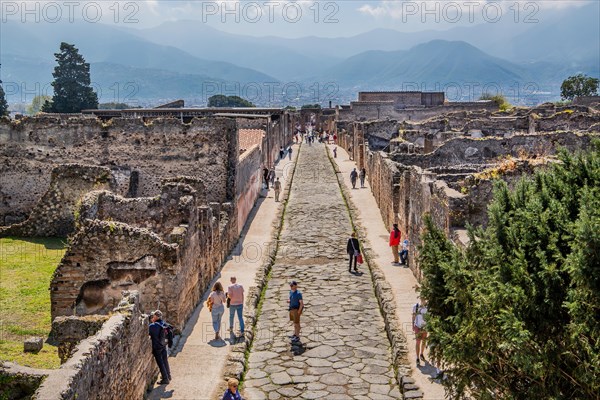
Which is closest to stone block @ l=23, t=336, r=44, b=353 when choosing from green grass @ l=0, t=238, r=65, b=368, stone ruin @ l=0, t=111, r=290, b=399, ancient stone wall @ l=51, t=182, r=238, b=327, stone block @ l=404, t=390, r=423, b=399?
green grass @ l=0, t=238, r=65, b=368

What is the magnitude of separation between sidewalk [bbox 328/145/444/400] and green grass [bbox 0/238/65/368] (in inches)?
242

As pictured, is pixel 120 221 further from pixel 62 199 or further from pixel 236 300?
pixel 62 199

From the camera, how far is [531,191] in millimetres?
8352

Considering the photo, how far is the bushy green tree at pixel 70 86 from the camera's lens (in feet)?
231

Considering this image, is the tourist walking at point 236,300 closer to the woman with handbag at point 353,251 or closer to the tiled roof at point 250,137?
the woman with handbag at point 353,251

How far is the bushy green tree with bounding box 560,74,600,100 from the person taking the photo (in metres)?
82.4

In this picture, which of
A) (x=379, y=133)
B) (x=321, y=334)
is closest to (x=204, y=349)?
(x=321, y=334)

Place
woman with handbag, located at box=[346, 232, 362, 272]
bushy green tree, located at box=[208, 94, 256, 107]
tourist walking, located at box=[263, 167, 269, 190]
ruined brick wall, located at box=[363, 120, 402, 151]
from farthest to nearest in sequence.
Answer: bushy green tree, located at box=[208, 94, 256, 107]
ruined brick wall, located at box=[363, 120, 402, 151]
tourist walking, located at box=[263, 167, 269, 190]
woman with handbag, located at box=[346, 232, 362, 272]

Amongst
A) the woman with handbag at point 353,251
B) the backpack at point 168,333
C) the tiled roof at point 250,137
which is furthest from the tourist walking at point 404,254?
the tiled roof at point 250,137

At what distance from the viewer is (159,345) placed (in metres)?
11.1

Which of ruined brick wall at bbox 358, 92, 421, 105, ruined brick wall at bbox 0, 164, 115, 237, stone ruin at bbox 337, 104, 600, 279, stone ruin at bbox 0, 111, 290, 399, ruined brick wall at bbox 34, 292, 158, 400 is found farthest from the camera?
ruined brick wall at bbox 358, 92, 421, 105

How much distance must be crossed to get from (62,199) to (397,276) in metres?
11.1

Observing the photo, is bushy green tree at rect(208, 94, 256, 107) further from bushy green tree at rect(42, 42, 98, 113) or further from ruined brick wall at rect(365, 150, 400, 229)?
ruined brick wall at rect(365, 150, 400, 229)

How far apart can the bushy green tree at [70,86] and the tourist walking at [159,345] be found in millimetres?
63183
